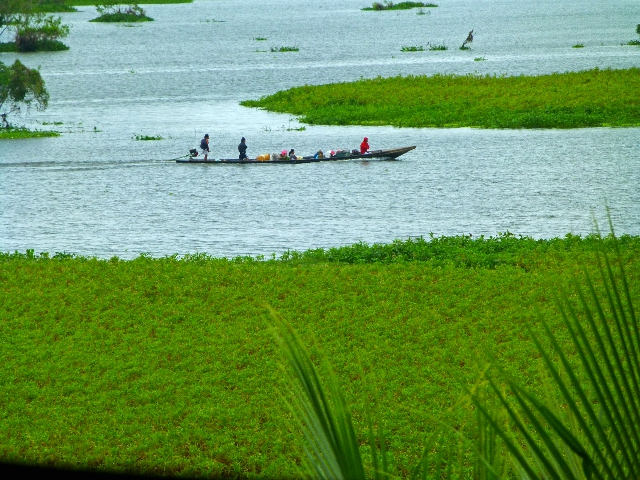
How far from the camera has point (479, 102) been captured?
3644cm

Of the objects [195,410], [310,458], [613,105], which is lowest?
[195,410]

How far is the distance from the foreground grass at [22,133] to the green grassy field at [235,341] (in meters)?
22.2

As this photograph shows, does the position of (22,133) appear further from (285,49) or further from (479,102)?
(285,49)

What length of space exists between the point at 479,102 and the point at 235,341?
91.4ft

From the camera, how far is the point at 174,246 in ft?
61.5

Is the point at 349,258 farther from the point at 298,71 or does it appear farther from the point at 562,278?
the point at 298,71

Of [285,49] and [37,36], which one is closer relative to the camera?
[285,49]

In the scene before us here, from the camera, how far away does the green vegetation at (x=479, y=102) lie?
108ft

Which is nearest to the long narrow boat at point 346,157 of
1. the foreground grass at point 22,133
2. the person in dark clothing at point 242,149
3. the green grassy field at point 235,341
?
the person in dark clothing at point 242,149

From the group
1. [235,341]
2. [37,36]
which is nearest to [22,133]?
[235,341]

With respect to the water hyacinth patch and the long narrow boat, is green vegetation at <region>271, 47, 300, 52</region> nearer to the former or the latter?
the water hyacinth patch

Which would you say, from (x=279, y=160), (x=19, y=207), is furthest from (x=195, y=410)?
(x=279, y=160)

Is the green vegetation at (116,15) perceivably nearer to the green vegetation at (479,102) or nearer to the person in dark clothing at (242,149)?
the green vegetation at (479,102)

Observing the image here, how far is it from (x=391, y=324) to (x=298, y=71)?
5093cm
